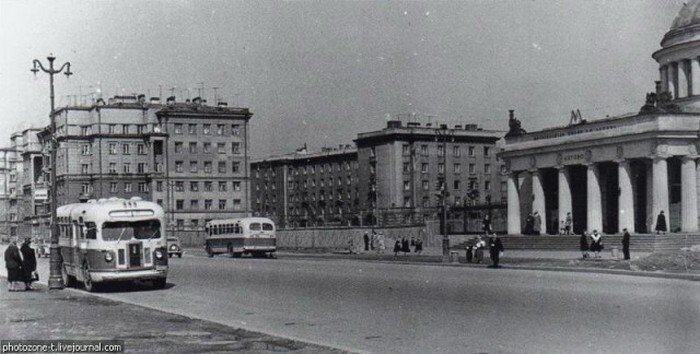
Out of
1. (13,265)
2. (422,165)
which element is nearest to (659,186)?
(13,265)

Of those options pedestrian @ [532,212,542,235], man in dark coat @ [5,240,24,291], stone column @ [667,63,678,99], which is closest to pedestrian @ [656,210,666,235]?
Answer: pedestrian @ [532,212,542,235]

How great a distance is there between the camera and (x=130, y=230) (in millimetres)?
24672

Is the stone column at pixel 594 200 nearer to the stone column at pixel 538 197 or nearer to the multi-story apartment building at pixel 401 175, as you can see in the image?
the stone column at pixel 538 197

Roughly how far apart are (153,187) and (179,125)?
7891 millimetres

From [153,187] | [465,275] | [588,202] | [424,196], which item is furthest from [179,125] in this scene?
[465,275]

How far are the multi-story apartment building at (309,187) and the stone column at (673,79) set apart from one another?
173 ft

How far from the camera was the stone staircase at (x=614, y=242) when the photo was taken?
44969mm

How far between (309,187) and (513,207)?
61462 millimetres

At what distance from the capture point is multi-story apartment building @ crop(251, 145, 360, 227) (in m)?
114

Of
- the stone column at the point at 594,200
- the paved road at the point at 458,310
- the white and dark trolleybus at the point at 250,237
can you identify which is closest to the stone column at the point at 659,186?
the stone column at the point at 594,200

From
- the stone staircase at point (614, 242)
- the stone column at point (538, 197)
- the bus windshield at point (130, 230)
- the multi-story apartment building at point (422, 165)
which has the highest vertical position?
the multi-story apartment building at point (422, 165)

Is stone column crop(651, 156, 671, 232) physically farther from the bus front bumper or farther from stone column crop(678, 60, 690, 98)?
the bus front bumper

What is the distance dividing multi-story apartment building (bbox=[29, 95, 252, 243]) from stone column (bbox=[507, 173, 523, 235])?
48.0 m

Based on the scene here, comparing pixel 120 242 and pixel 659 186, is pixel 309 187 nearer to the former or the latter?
pixel 659 186
